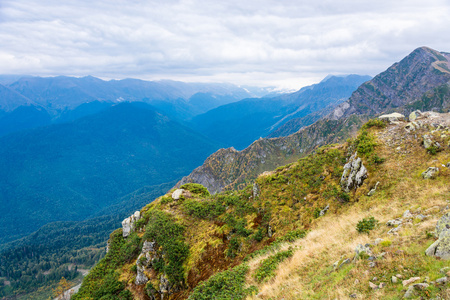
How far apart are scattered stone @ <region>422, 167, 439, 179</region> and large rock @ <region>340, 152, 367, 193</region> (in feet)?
13.5

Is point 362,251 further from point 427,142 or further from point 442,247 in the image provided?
point 427,142

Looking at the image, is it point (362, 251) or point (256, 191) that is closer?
point (362, 251)

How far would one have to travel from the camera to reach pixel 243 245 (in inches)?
842

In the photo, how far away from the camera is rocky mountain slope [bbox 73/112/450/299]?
28.2ft

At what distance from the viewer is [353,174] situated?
67.4 feet

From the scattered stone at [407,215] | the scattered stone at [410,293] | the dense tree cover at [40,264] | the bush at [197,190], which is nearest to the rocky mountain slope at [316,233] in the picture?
the scattered stone at [410,293]

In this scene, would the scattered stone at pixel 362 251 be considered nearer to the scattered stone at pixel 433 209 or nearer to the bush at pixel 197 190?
the scattered stone at pixel 433 209

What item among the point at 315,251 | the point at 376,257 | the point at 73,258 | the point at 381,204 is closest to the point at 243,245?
the point at 315,251

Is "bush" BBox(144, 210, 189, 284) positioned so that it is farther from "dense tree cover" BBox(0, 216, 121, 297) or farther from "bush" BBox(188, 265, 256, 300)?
"dense tree cover" BBox(0, 216, 121, 297)

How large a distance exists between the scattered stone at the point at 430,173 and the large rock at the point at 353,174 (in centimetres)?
410

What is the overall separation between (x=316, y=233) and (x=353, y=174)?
8.21 m

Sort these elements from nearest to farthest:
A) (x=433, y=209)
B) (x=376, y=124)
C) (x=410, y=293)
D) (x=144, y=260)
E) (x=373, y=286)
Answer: (x=410, y=293)
(x=373, y=286)
(x=433, y=209)
(x=376, y=124)
(x=144, y=260)

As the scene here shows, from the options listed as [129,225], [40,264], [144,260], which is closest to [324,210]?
[144,260]

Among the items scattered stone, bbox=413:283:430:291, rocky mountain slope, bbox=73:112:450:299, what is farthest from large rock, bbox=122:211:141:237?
scattered stone, bbox=413:283:430:291
